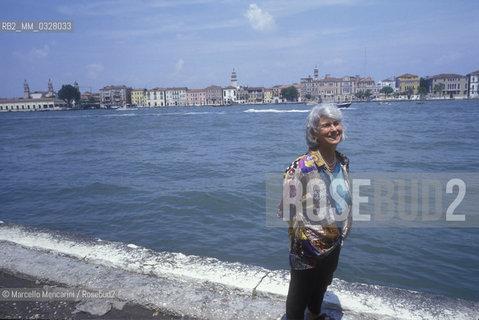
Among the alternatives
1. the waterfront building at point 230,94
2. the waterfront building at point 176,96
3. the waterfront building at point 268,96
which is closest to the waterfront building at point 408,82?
A: the waterfront building at point 268,96

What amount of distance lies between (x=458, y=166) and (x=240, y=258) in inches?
410

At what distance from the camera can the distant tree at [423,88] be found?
4313 inches

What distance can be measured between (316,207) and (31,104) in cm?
13525

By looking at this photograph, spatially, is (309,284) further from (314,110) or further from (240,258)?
(240,258)

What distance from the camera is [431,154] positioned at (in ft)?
46.5

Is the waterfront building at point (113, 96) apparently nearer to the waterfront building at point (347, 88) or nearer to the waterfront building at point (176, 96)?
the waterfront building at point (176, 96)

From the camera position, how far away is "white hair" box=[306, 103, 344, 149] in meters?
1.64

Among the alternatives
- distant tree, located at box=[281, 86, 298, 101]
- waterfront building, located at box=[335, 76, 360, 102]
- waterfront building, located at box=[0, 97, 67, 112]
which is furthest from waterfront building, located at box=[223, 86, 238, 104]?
waterfront building, located at box=[0, 97, 67, 112]

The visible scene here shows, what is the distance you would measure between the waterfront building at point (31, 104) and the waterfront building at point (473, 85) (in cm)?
13554

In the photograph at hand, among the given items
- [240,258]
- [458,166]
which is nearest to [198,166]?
[240,258]

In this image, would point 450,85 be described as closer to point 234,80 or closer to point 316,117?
point 234,80

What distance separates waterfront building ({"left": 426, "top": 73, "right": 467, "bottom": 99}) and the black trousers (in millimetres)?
127630

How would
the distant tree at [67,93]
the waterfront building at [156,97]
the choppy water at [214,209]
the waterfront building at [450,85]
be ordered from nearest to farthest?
the choppy water at [214,209] → the waterfront building at [450,85] → the distant tree at [67,93] → the waterfront building at [156,97]

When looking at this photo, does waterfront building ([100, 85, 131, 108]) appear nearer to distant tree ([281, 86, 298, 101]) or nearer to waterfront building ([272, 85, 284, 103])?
waterfront building ([272, 85, 284, 103])
